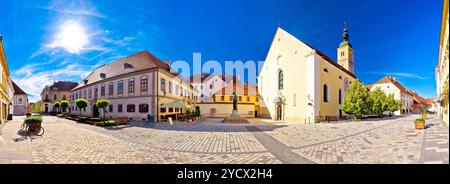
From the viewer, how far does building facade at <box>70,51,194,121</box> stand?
50.1 ft

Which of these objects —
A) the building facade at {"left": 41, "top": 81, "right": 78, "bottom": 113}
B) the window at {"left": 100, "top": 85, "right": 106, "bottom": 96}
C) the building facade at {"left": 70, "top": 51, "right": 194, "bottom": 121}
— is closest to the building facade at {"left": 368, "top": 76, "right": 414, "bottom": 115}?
the building facade at {"left": 70, "top": 51, "right": 194, "bottom": 121}

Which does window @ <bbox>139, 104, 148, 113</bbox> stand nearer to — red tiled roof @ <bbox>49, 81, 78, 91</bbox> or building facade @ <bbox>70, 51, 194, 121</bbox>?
building facade @ <bbox>70, 51, 194, 121</bbox>

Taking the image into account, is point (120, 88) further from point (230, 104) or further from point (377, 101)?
point (377, 101)

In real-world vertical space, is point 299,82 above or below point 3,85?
above

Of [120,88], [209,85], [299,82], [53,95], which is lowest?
[53,95]

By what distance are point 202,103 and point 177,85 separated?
880 cm

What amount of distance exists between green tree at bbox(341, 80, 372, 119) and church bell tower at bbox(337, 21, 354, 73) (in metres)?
17.8

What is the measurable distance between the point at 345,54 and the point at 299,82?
21.5 meters

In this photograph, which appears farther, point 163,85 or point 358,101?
point 163,85

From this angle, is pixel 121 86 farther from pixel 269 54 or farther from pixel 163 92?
pixel 269 54

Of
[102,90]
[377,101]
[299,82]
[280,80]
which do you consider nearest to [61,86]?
[102,90]

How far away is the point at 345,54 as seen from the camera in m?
32.3

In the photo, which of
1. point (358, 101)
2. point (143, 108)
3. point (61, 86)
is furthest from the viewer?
point (61, 86)
